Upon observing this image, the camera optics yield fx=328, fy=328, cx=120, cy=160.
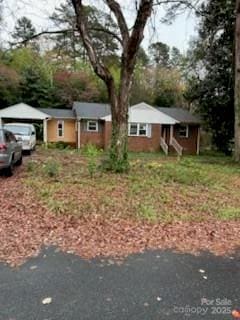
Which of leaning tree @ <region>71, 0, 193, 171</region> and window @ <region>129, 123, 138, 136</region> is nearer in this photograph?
leaning tree @ <region>71, 0, 193, 171</region>

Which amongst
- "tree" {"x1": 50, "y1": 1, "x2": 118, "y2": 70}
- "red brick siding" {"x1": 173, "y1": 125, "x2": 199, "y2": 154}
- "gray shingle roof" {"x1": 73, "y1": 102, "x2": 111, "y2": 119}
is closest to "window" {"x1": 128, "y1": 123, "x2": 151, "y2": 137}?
"gray shingle roof" {"x1": 73, "y1": 102, "x2": 111, "y2": 119}

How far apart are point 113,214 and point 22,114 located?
2218cm

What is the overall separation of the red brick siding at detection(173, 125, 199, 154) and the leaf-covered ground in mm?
18659

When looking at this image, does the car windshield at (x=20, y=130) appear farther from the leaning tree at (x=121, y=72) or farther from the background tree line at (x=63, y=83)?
the background tree line at (x=63, y=83)

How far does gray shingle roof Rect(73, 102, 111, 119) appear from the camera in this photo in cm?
2716

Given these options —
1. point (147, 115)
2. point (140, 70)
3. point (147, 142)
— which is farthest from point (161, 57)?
point (147, 142)

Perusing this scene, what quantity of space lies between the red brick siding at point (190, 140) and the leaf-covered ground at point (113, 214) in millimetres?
18659

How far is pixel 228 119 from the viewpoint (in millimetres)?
24328

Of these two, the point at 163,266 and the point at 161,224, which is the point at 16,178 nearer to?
the point at 161,224

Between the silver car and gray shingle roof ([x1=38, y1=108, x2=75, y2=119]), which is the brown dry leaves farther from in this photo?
gray shingle roof ([x1=38, y1=108, x2=75, y2=119])

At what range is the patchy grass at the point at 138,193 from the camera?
6.71 m

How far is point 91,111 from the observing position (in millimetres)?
27875

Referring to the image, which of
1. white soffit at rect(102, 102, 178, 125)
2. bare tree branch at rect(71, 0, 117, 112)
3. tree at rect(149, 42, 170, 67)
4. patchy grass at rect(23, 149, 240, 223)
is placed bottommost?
patchy grass at rect(23, 149, 240, 223)

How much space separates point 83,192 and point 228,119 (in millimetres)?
18954
